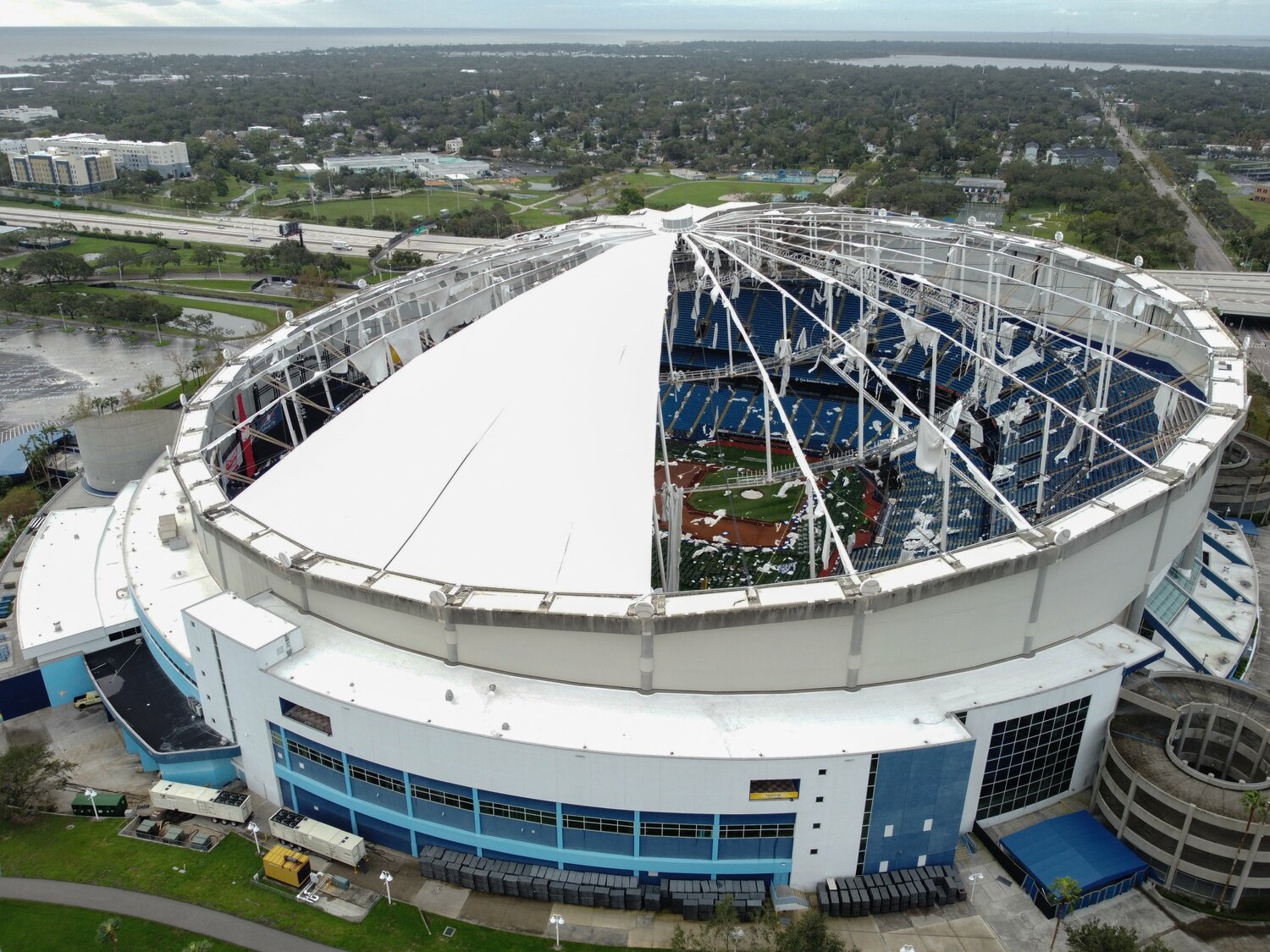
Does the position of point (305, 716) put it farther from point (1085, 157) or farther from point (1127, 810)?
point (1085, 157)

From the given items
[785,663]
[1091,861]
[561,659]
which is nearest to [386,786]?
[561,659]

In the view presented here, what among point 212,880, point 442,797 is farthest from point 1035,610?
point 212,880

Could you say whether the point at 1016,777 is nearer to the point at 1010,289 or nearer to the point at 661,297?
the point at 661,297

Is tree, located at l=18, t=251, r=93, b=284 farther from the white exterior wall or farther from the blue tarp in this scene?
the blue tarp

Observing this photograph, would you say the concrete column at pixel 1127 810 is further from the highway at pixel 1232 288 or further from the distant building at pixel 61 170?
the distant building at pixel 61 170

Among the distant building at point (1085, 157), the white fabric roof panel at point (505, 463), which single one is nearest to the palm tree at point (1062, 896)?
the white fabric roof panel at point (505, 463)

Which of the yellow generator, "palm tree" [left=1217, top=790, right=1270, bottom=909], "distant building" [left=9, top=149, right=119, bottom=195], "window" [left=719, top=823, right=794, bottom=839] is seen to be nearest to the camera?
"palm tree" [left=1217, top=790, right=1270, bottom=909]

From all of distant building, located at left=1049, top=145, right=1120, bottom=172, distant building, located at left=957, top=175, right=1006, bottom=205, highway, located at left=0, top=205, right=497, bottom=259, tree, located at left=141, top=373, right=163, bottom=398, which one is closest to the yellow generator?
tree, located at left=141, top=373, right=163, bottom=398
